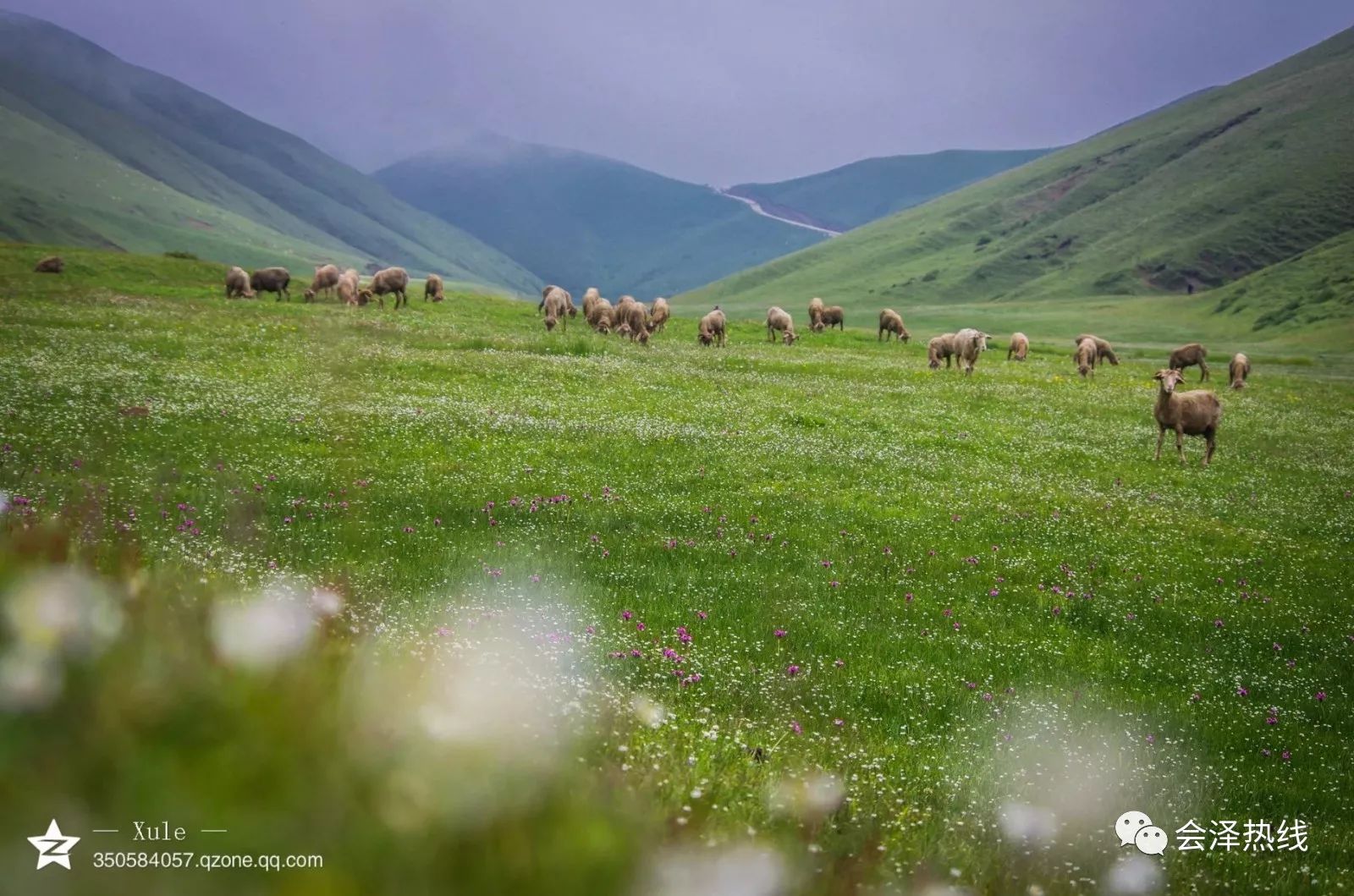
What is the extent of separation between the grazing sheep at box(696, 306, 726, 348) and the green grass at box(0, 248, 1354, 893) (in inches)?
743

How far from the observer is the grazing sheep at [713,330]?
5003 cm

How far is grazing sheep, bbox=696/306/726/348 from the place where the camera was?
50031 mm

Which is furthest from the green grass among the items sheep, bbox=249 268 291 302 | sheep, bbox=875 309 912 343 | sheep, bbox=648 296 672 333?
sheep, bbox=875 309 912 343

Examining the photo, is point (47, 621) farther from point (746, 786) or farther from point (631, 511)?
point (631, 511)

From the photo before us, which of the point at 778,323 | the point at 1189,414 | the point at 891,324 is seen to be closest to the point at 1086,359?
the point at 778,323

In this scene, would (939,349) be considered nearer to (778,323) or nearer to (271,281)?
(778,323)

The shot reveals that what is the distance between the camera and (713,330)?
5147 centimetres

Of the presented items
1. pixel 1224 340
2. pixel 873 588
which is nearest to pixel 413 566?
pixel 873 588

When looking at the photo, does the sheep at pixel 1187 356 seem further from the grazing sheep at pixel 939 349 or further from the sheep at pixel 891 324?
the grazing sheep at pixel 939 349

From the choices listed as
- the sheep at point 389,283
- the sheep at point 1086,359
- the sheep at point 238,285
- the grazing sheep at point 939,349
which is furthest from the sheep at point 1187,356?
the sheep at point 238,285

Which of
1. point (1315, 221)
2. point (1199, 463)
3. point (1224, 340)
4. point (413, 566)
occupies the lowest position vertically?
point (413, 566)

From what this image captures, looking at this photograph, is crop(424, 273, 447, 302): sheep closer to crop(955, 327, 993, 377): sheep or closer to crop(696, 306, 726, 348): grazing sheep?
crop(696, 306, 726, 348): grazing sheep

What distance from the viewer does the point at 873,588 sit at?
13016 mm

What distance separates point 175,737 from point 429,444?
713 inches
